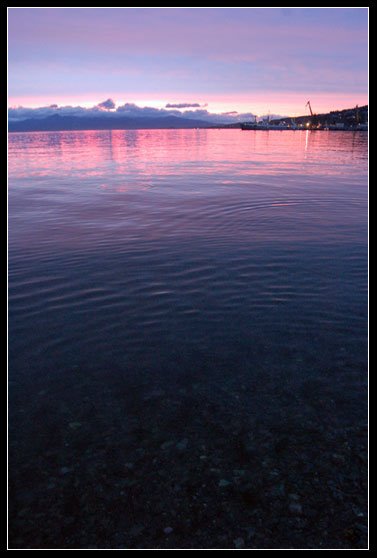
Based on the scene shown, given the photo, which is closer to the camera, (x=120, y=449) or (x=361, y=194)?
(x=120, y=449)

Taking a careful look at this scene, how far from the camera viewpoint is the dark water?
554cm

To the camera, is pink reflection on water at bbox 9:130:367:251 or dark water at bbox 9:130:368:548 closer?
dark water at bbox 9:130:368:548

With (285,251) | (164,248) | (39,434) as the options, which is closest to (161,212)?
(164,248)

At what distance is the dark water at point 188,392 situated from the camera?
554 centimetres

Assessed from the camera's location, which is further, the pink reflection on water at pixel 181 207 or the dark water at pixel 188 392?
the pink reflection on water at pixel 181 207

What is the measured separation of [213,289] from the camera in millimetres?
13195

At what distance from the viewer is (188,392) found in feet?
26.6

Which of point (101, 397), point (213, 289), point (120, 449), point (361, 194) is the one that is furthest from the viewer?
point (361, 194)

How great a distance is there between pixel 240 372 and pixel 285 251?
380 inches

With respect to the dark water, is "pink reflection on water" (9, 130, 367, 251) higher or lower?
higher

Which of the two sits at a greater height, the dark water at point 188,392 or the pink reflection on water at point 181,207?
the pink reflection on water at point 181,207

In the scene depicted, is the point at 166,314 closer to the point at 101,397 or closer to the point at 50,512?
the point at 101,397

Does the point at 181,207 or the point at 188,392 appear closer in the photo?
the point at 188,392

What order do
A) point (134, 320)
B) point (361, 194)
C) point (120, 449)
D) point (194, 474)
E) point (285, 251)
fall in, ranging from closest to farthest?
point (194, 474) < point (120, 449) < point (134, 320) < point (285, 251) < point (361, 194)
